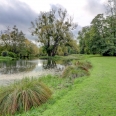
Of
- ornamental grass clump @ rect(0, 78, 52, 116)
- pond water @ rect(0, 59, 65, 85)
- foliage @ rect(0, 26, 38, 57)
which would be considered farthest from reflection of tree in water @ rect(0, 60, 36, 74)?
foliage @ rect(0, 26, 38, 57)

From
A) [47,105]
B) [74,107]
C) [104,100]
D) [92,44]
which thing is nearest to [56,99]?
[47,105]

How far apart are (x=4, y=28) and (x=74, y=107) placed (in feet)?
154

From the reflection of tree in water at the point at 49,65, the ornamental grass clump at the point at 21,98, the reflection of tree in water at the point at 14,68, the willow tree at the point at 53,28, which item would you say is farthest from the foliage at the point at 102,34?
the ornamental grass clump at the point at 21,98

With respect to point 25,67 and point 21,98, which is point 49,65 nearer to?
point 25,67

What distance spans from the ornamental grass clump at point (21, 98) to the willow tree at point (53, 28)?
1324 inches

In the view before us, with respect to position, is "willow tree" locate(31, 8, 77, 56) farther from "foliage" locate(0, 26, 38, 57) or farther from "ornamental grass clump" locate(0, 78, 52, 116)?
"ornamental grass clump" locate(0, 78, 52, 116)

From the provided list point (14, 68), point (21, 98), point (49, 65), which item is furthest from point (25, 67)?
point (21, 98)

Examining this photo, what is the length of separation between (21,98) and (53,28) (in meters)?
35.2

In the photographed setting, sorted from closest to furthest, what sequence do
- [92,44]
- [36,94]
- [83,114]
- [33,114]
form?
1. [83,114]
2. [33,114]
3. [36,94]
4. [92,44]

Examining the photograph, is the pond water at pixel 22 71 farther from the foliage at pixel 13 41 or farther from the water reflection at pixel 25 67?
the foliage at pixel 13 41

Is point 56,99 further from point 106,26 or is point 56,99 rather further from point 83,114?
point 106,26

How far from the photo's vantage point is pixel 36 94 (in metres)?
4.87

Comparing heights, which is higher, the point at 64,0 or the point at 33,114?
the point at 64,0

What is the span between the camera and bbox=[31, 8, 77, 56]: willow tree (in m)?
38.5
